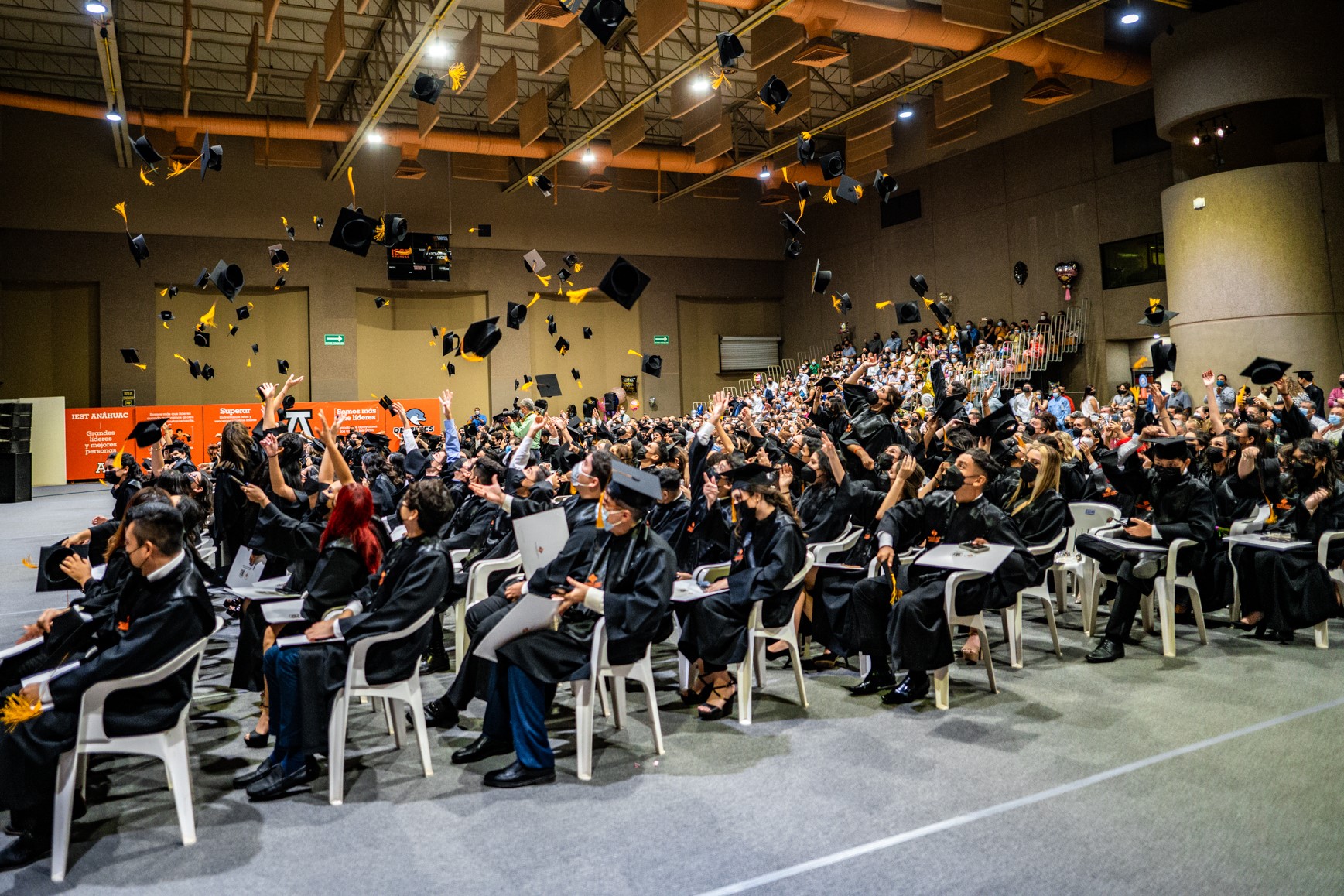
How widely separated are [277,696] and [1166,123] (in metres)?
15.8

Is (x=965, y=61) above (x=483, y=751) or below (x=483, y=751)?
above

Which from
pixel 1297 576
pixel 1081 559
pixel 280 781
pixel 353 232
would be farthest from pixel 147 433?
pixel 1297 576

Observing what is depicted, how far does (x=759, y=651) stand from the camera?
5.03m

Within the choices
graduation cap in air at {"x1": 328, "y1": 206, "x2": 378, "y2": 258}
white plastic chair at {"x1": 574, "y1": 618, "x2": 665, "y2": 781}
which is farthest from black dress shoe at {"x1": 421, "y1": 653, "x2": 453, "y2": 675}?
graduation cap in air at {"x1": 328, "y1": 206, "x2": 378, "y2": 258}

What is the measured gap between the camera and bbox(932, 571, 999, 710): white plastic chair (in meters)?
4.59

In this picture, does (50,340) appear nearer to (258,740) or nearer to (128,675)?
(258,740)

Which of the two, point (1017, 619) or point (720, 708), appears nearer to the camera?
point (720, 708)

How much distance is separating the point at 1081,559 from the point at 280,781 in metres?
5.22

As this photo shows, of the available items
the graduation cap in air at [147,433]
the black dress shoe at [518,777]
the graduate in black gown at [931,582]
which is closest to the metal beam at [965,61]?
the graduate in black gown at [931,582]

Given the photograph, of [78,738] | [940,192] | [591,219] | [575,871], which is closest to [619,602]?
[575,871]

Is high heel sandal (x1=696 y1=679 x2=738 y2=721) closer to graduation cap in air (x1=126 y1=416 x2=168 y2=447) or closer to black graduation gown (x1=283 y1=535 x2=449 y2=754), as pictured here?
black graduation gown (x1=283 y1=535 x2=449 y2=754)

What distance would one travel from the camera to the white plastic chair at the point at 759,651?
4.51 metres

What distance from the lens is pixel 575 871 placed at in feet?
9.79

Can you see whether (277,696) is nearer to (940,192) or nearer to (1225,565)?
(1225,565)
